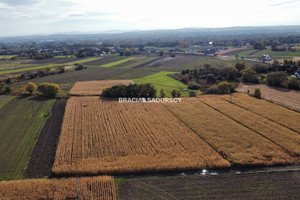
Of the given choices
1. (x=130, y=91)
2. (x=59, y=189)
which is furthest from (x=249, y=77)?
(x=59, y=189)

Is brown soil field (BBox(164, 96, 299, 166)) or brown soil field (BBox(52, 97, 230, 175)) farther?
brown soil field (BBox(164, 96, 299, 166))

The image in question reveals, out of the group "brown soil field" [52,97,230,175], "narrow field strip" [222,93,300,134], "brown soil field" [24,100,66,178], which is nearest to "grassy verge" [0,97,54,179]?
"brown soil field" [24,100,66,178]

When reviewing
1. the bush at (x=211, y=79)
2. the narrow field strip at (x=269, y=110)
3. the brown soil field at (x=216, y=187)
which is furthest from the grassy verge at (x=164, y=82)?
the brown soil field at (x=216, y=187)

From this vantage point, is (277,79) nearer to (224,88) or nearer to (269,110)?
(224,88)

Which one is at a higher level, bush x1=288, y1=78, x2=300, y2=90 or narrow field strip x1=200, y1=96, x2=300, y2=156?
bush x1=288, y1=78, x2=300, y2=90

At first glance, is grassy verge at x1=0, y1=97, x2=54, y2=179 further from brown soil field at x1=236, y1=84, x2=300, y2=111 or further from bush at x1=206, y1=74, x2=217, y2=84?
brown soil field at x1=236, y1=84, x2=300, y2=111

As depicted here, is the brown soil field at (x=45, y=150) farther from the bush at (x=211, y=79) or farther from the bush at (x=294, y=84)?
the bush at (x=294, y=84)
